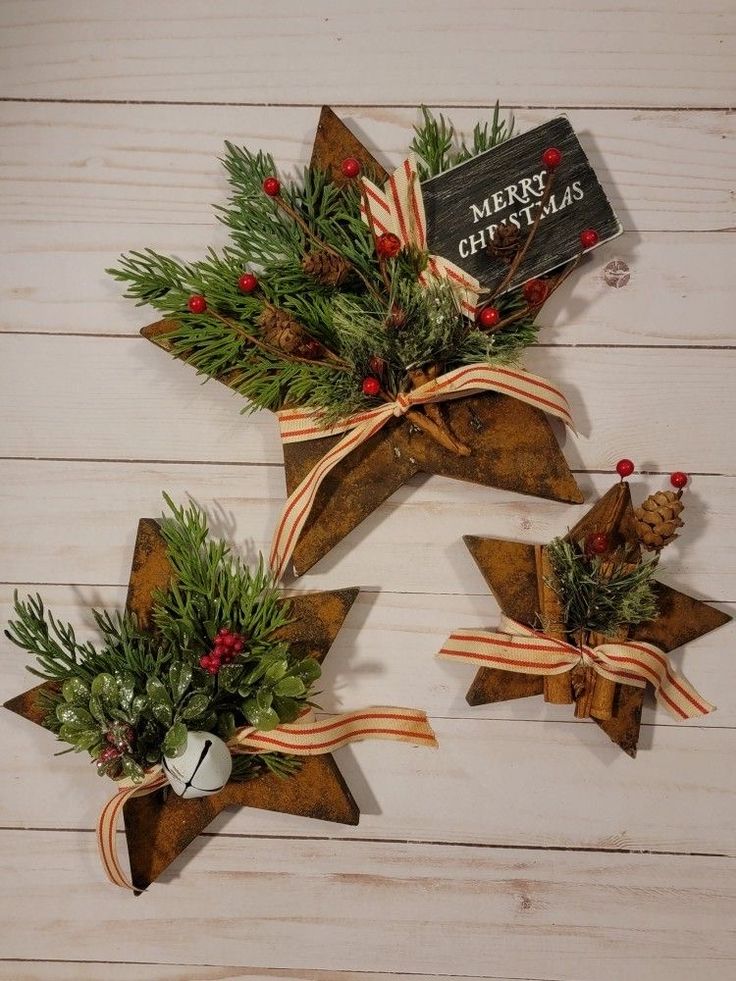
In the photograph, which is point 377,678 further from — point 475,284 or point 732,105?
point 732,105

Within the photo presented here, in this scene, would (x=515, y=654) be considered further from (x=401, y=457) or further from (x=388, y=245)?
(x=388, y=245)

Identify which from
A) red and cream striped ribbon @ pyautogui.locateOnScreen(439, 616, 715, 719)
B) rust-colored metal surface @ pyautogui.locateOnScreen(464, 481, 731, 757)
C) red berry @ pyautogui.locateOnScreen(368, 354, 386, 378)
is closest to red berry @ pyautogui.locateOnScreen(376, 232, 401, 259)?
red berry @ pyautogui.locateOnScreen(368, 354, 386, 378)

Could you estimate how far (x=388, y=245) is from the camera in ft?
3.27

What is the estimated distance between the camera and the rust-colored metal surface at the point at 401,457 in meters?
1.08

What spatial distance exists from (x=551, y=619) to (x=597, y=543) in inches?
4.9

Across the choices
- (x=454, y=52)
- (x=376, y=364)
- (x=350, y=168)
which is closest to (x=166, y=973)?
(x=376, y=364)

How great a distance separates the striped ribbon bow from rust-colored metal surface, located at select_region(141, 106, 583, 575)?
0.69 ft

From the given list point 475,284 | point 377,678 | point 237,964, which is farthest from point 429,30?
point 237,964

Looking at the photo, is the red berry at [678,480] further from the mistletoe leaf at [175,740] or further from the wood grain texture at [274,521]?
the mistletoe leaf at [175,740]

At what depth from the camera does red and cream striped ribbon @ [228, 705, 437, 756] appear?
1054mm

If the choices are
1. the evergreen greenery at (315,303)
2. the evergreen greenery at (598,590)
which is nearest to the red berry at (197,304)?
the evergreen greenery at (315,303)

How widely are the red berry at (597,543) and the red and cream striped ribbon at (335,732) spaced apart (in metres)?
0.33

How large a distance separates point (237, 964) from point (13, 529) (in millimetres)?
716

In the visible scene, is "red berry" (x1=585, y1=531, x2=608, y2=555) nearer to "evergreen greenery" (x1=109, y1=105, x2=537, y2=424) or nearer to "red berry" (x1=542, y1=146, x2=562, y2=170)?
"evergreen greenery" (x1=109, y1=105, x2=537, y2=424)
